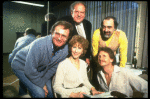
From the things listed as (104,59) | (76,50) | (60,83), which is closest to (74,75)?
(60,83)

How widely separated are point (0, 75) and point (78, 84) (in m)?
1.30

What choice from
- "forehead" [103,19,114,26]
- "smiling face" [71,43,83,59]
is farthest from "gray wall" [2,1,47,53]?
"forehead" [103,19,114,26]

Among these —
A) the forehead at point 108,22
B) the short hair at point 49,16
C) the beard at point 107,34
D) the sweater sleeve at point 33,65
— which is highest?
the short hair at point 49,16

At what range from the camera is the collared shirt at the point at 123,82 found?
1796mm

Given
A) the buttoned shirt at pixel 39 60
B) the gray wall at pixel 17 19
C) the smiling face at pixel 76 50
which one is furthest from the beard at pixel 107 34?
the gray wall at pixel 17 19

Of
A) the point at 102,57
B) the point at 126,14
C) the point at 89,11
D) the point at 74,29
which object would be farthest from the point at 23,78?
the point at 126,14

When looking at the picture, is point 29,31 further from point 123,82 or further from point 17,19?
point 123,82

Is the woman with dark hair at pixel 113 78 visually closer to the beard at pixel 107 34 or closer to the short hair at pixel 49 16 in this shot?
the beard at pixel 107 34

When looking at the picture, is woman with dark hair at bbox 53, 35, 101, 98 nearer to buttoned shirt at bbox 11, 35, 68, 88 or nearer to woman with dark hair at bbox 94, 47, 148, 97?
buttoned shirt at bbox 11, 35, 68, 88

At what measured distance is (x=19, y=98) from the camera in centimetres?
183

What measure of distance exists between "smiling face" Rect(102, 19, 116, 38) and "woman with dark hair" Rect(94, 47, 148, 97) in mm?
250

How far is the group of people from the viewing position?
177 centimetres

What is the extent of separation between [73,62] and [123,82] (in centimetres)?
89

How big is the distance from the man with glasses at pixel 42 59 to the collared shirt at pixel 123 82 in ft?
2.70
